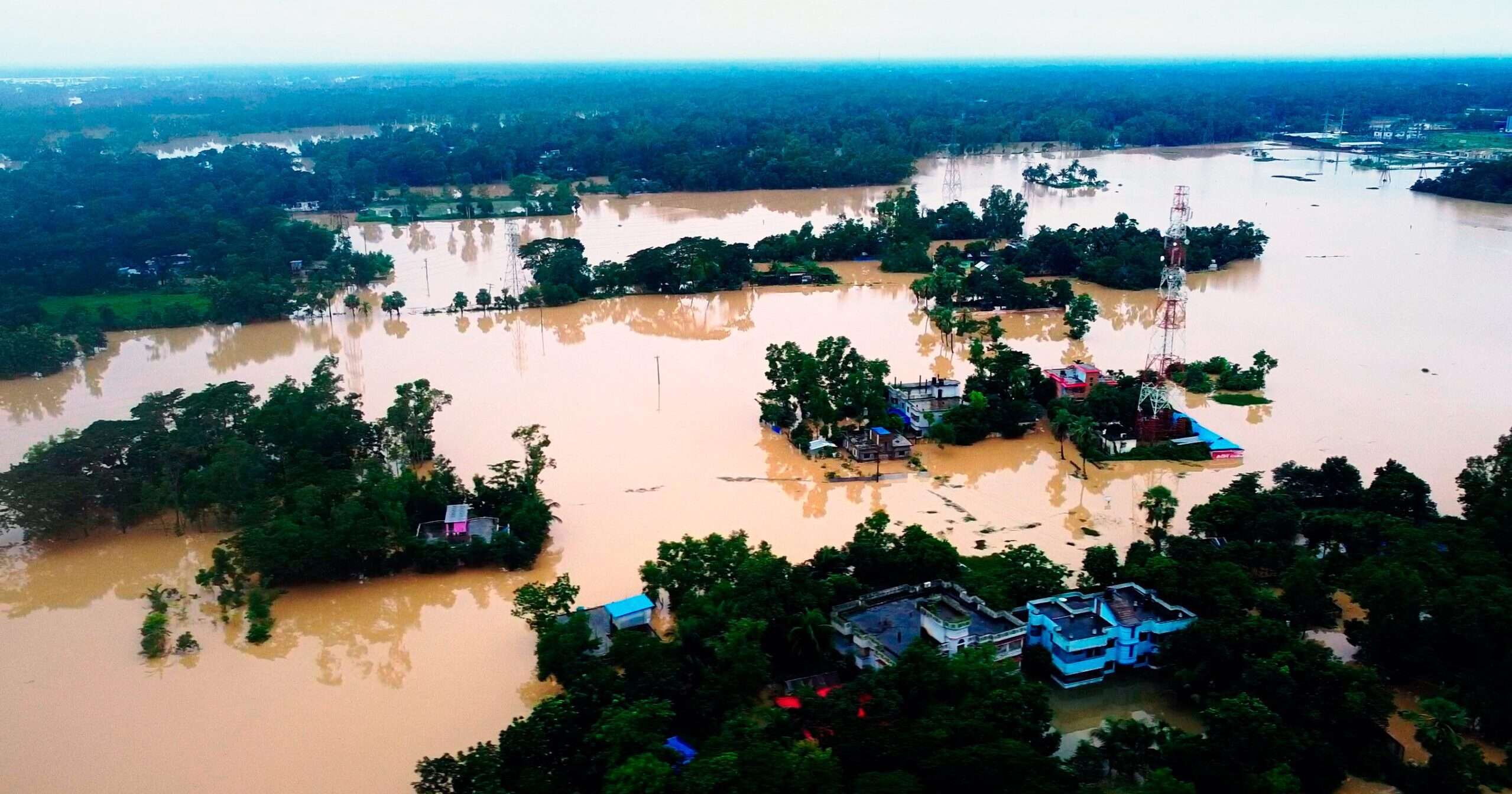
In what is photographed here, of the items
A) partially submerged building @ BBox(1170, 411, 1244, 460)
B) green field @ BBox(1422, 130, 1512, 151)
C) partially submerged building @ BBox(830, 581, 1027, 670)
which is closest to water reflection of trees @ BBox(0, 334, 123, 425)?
partially submerged building @ BBox(830, 581, 1027, 670)

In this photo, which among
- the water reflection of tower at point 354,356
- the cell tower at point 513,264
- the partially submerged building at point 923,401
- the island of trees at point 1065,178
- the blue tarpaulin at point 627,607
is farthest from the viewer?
the island of trees at point 1065,178

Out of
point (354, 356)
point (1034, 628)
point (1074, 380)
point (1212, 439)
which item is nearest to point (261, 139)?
point (354, 356)

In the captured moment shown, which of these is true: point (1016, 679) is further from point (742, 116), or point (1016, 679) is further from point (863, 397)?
point (742, 116)

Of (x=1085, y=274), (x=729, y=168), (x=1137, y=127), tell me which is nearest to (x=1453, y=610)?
(x=1085, y=274)

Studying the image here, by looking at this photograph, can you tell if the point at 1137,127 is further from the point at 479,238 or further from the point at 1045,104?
the point at 479,238

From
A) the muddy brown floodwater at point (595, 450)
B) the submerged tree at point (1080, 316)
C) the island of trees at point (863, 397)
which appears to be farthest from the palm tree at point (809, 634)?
the submerged tree at point (1080, 316)

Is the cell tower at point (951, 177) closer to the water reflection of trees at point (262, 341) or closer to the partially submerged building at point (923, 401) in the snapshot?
the partially submerged building at point (923, 401)

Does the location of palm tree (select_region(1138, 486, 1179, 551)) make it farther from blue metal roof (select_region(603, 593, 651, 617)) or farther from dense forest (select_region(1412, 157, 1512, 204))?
dense forest (select_region(1412, 157, 1512, 204))
